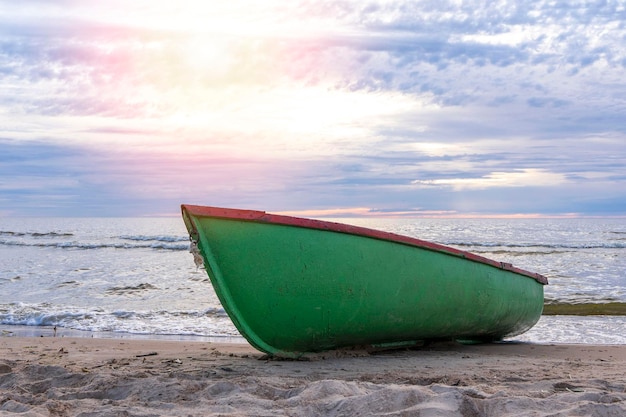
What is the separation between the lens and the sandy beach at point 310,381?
3443 mm

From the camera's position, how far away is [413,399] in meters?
3.50

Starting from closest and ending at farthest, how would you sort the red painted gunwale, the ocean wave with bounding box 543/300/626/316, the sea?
1. the red painted gunwale
2. the sea
3. the ocean wave with bounding box 543/300/626/316

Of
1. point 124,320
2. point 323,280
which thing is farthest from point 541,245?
point 323,280

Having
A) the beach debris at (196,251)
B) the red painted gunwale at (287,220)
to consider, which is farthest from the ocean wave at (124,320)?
the beach debris at (196,251)

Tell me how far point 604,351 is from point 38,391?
546cm

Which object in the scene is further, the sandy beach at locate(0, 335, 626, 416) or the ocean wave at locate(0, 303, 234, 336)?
the ocean wave at locate(0, 303, 234, 336)

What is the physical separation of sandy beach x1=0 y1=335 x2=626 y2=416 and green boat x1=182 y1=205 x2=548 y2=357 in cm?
28

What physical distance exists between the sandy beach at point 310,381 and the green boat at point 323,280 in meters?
0.28

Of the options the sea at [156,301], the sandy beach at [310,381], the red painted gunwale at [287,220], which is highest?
the red painted gunwale at [287,220]

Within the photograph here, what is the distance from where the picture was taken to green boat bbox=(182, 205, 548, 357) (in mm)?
4703

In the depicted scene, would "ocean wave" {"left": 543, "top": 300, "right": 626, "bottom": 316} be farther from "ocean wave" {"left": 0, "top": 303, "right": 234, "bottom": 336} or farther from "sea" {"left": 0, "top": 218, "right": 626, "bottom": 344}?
"ocean wave" {"left": 0, "top": 303, "right": 234, "bottom": 336}

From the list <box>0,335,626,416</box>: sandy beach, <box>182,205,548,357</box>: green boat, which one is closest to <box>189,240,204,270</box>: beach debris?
<box>182,205,548,357</box>: green boat

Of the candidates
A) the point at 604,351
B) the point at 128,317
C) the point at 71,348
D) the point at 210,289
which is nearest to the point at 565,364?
the point at 604,351

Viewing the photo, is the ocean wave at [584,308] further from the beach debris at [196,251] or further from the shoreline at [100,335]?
the beach debris at [196,251]
